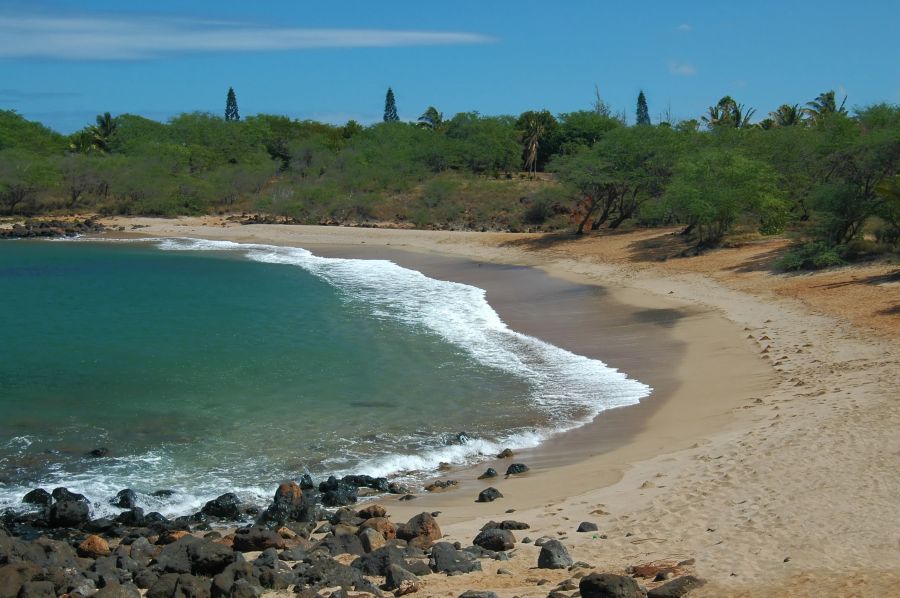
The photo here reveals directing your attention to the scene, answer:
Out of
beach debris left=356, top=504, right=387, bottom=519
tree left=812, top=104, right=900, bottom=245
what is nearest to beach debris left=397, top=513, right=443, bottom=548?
beach debris left=356, top=504, right=387, bottom=519

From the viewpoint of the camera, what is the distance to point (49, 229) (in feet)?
193

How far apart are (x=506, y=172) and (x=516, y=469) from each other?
217 ft

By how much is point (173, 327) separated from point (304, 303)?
517 centimetres

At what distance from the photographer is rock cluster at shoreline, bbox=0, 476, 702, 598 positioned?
8.19 meters

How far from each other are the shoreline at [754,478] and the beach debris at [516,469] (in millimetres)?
245

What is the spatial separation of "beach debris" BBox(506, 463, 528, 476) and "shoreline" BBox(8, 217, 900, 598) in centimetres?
24

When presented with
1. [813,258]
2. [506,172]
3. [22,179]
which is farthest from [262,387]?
[506,172]

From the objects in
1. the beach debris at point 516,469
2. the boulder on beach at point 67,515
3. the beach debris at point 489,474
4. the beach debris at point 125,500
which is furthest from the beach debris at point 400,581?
the beach debris at point 125,500

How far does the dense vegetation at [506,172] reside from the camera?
108ft

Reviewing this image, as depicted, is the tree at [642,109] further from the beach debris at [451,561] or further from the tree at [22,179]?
the beach debris at [451,561]

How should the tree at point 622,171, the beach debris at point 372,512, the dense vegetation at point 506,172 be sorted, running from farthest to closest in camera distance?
the tree at point 622,171
the dense vegetation at point 506,172
the beach debris at point 372,512

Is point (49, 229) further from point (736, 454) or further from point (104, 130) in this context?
point (736, 454)

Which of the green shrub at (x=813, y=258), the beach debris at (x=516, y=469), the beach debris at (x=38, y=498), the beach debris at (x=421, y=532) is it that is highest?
the green shrub at (x=813, y=258)

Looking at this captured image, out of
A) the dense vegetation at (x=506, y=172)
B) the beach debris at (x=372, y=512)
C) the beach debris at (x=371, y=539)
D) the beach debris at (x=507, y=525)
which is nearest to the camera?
the beach debris at (x=371, y=539)
